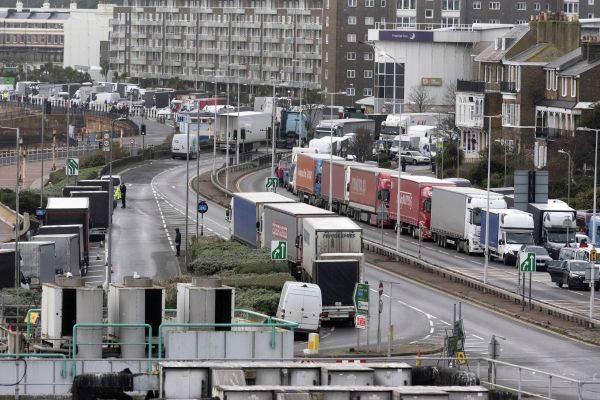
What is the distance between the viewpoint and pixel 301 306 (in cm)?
5672

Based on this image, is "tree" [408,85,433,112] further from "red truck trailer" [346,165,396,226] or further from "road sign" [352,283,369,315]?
"road sign" [352,283,369,315]

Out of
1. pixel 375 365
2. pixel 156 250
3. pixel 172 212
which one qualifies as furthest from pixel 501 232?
pixel 375 365

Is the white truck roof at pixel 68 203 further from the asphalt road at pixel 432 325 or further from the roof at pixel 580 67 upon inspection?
the roof at pixel 580 67

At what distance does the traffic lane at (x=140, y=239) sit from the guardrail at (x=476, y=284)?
30.8 feet

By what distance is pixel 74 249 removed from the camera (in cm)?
7381

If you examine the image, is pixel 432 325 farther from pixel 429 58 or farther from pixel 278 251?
pixel 429 58

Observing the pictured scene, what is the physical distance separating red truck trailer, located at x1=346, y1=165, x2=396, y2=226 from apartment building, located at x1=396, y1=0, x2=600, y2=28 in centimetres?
9459

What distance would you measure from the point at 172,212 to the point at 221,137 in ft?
158

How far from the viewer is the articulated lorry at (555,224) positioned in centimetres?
8300

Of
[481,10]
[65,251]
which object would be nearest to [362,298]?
[65,251]

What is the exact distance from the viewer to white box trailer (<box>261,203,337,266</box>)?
6806 cm

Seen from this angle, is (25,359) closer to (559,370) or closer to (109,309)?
(109,309)

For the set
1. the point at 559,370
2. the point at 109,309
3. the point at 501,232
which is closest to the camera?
the point at 109,309

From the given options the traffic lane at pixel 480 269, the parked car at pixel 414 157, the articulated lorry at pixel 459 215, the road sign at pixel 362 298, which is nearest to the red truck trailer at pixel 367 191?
the traffic lane at pixel 480 269
